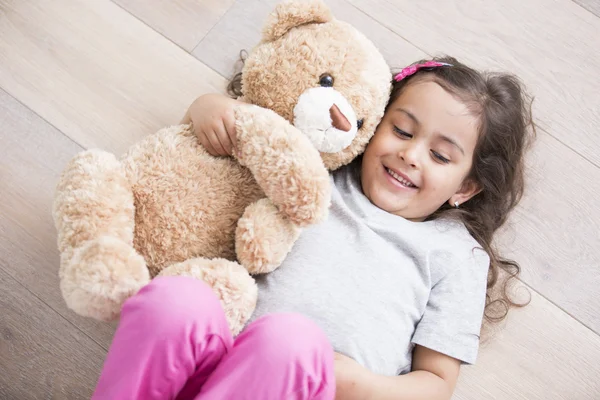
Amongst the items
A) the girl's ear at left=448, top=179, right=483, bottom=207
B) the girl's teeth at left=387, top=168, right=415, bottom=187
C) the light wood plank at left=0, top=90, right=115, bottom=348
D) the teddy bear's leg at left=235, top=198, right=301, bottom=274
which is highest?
the girl's teeth at left=387, top=168, right=415, bottom=187

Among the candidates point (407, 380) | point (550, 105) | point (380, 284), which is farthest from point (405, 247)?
point (550, 105)

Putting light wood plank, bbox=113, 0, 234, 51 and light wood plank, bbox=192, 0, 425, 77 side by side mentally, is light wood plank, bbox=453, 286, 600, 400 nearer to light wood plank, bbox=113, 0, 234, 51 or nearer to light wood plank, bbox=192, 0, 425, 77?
light wood plank, bbox=192, 0, 425, 77

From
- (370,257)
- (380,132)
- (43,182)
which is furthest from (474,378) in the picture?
(43,182)

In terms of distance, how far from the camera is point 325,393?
24.0 inches

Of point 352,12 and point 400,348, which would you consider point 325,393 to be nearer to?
point 400,348

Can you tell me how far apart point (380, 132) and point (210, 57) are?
1.21 ft

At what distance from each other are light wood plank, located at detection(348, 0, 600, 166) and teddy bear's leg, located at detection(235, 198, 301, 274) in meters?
0.51

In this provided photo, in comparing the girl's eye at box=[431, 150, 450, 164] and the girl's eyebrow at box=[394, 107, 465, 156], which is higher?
the girl's eyebrow at box=[394, 107, 465, 156]

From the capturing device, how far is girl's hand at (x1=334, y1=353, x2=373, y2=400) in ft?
2.33

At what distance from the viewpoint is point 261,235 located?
66cm

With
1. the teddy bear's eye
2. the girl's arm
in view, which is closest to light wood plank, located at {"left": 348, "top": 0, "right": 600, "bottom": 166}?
the teddy bear's eye

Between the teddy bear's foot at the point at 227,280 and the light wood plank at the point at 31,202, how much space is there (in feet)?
0.97

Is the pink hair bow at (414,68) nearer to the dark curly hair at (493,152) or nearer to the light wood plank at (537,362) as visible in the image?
the dark curly hair at (493,152)

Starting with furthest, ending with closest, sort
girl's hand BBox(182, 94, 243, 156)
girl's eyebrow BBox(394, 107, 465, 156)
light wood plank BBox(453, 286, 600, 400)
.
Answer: light wood plank BBox(453, 286, 600, 400), girl's eyebrow BBox(394, 107, 465, 156), girl's hand BBox(182, 94, 243, 156)
